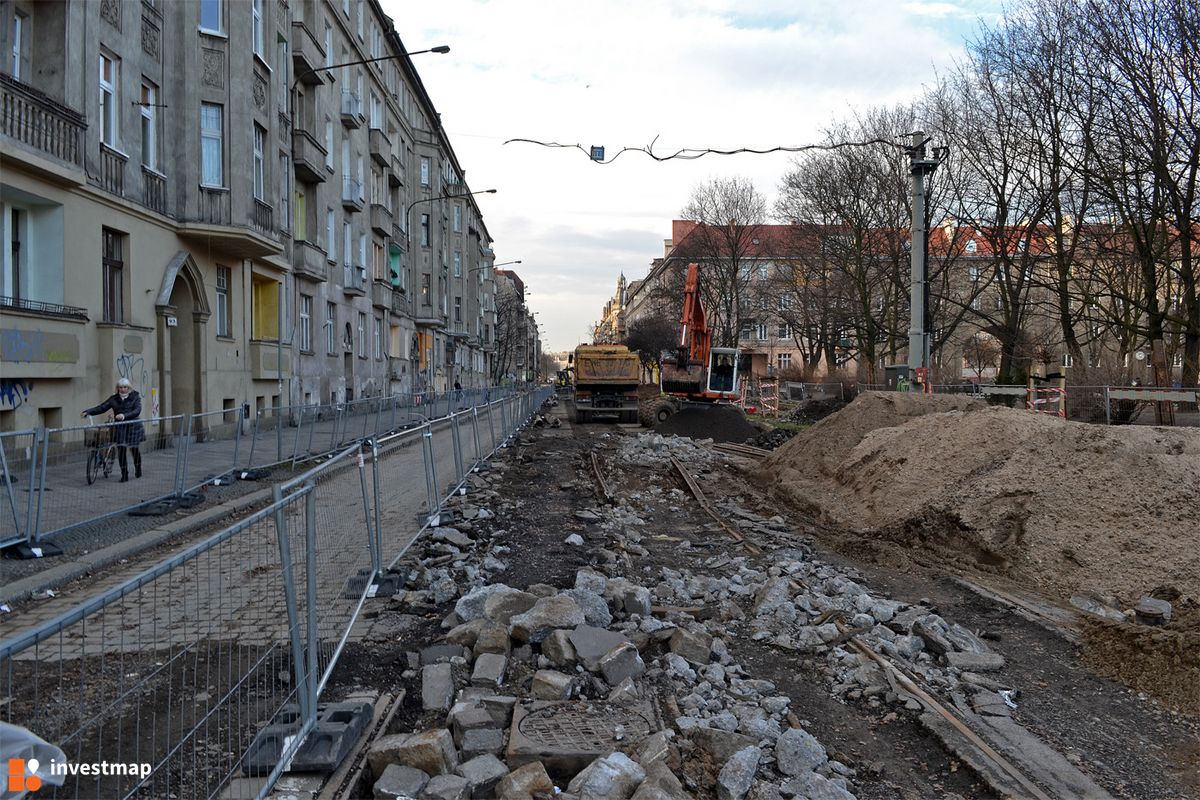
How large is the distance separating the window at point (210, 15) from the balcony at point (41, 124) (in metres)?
5.95

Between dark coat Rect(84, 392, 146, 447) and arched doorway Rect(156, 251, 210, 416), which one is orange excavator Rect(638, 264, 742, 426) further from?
dark coat Rect(84, 392, 146, 447)

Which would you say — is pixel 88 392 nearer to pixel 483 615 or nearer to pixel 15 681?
pixel 483 615

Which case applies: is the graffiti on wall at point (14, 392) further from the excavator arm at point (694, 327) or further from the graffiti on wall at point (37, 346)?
the excavator arm at point (694, 327)

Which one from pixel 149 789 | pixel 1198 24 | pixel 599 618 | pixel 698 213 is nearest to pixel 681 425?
pixel 1198 24

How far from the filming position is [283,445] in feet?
49.9

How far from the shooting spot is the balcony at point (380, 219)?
116ft

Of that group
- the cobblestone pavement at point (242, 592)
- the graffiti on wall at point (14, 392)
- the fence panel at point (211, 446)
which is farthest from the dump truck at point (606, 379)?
the cobblestone pavement at point (242, 592)

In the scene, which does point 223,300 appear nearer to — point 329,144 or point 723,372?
point 329,144

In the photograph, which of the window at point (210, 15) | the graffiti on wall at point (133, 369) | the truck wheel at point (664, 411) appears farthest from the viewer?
the truck wheel at point (664, 411)

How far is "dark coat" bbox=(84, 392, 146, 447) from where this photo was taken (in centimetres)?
984

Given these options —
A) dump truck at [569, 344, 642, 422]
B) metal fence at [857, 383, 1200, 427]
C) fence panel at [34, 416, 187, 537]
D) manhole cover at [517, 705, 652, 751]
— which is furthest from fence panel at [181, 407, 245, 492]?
dump truck at [569, 344, 642, 422]

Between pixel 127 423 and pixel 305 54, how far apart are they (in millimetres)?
18859

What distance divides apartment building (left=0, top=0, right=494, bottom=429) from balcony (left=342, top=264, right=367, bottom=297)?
8 centimetres

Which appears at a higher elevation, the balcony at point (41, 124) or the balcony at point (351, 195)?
the balcony at point (351, 195)
